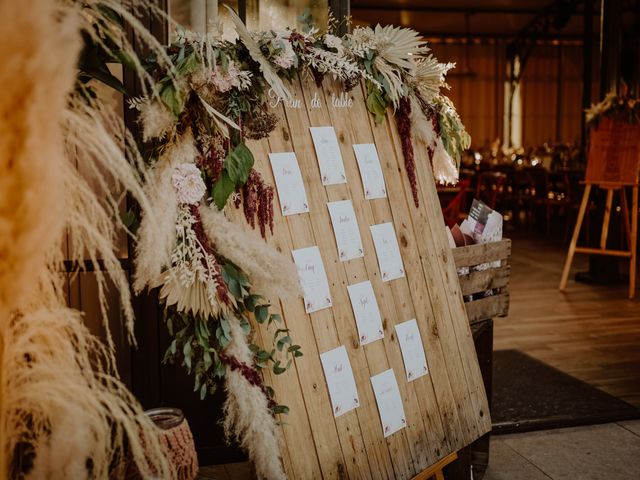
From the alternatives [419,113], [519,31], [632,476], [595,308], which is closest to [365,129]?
[419,113]

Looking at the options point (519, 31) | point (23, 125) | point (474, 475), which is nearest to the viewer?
point (23, 125)

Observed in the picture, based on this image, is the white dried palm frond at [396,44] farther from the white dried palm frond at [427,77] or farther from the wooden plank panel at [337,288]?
the wooden plank panel at [337,288]

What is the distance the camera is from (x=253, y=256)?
1957mm

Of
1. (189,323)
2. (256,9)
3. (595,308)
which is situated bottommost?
(595,308)

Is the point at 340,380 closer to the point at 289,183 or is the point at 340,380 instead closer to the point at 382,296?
the point at 382,296

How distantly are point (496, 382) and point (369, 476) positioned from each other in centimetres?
223

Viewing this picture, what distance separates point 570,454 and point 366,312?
5.12ft

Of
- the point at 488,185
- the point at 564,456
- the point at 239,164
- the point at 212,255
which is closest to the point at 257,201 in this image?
the point at 239,164

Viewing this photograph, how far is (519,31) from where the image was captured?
644 inches

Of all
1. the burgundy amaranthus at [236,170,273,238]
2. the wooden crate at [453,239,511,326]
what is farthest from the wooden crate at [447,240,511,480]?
the burgundy amaranthus at [236,170,273,238]

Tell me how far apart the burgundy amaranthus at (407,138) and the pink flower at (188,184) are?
1.00 meters

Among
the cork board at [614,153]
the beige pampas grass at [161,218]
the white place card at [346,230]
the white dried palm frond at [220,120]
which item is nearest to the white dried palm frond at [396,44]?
the white place card at [346,230]

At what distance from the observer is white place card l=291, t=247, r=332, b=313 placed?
7.26ft

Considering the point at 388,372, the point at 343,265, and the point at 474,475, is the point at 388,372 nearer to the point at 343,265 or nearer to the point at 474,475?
the point at 343,265
